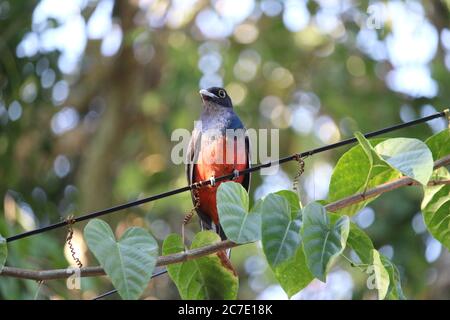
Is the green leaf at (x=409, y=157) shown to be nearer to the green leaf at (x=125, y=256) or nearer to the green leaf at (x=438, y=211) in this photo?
the green leaf at (x=438, y=211)

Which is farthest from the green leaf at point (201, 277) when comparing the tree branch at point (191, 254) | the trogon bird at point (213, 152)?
the trogon bird at point (213, 152)

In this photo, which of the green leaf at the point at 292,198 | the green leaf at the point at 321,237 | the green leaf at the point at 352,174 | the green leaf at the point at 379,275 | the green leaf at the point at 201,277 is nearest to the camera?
the green leaf at the point at 321,237

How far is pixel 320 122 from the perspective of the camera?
8.27 meters

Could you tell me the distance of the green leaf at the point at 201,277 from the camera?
2.98 m

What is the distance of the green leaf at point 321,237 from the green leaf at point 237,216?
16 cm

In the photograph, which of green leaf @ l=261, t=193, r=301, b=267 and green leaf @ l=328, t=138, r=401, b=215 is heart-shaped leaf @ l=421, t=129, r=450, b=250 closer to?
green leaf @ l=328, t=138, r=401, b=215

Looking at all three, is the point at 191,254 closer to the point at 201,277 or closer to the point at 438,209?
the point at 201,277

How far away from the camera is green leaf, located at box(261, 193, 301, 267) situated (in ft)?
8.12

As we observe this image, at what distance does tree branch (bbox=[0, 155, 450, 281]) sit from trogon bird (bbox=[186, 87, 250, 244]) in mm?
1594

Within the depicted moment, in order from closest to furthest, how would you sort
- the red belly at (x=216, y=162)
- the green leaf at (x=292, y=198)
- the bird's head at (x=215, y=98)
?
the green leaf at (x=292, y=198), the red belly at (x=216, y=162), the bird's head at (x=215, y=98)

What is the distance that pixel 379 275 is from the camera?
8.52ft

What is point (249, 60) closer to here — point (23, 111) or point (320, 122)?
point (320, 122)


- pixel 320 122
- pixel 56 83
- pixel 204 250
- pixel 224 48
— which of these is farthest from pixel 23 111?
pixel 204 250

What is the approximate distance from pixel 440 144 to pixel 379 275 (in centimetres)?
64
